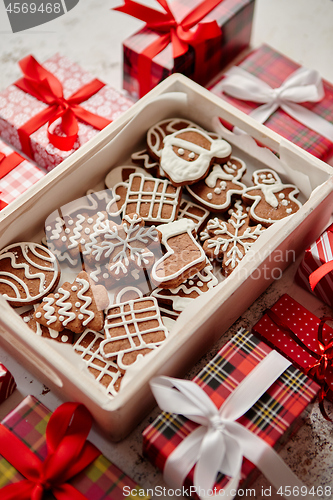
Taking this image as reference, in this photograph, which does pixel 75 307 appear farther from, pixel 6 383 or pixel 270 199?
pixel 270 199

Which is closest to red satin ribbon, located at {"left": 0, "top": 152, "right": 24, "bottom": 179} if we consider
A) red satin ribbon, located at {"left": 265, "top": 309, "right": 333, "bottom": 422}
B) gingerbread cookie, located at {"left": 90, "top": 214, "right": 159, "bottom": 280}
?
gingerbread cookie, located at {"left": 90, "top": 214, "right": 159, "bottom": 280}

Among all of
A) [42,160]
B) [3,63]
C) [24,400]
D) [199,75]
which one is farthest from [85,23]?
[24,400]

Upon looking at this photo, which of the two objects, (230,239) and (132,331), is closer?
(132,331)

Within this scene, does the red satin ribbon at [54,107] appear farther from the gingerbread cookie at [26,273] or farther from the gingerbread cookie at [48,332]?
the gingerbread cookie at [48,332]

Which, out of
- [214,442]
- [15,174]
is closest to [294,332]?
[214,442]

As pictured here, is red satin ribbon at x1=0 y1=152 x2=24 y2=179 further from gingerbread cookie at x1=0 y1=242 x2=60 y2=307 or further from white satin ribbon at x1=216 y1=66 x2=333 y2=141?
white satin ribbon at x1=216 y1=66 x2=333 y2=141
